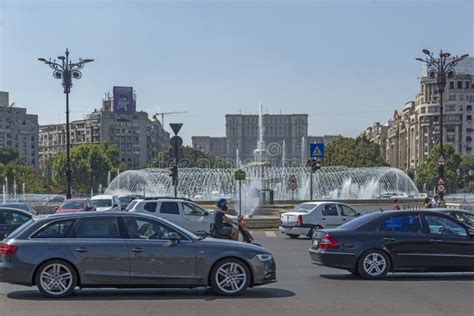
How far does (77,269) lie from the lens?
38.0 feet

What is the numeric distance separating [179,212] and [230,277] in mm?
12800

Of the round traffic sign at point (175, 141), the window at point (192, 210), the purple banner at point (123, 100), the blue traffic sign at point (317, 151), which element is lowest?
the window at point (192, 210)

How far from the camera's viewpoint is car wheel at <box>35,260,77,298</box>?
11547 mm

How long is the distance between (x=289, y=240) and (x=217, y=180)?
140 ft

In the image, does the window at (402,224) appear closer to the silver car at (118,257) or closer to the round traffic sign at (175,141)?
the silver car at (118,257)

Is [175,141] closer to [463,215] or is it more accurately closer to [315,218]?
[315,218]

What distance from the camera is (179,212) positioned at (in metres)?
24.5

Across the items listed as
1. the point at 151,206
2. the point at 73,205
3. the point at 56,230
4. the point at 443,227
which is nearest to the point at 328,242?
the point at 443,227

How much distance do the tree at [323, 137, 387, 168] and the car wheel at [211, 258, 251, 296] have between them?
111m

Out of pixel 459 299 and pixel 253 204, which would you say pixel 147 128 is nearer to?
pixel 253 204

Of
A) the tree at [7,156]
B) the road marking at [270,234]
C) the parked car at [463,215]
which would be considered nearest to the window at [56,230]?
the parked car at [463,215]

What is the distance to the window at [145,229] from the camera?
11.8m

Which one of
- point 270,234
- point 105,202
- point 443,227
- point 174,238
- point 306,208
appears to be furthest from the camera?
point 105,202

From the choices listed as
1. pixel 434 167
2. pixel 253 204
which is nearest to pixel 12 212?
pixel 253 204
